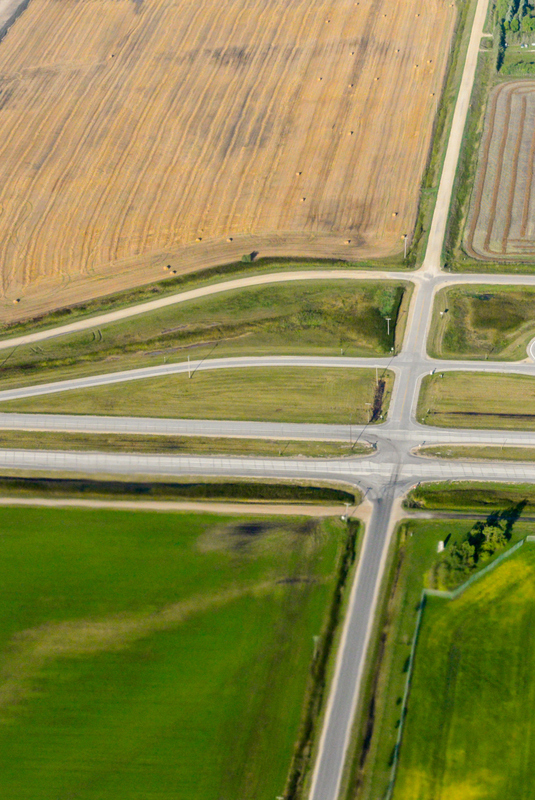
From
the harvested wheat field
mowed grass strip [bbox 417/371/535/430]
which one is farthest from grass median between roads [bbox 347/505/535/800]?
the harvested wheat field

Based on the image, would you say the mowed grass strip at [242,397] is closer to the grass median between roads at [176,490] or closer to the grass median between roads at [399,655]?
the grass median between roads at [176,490]

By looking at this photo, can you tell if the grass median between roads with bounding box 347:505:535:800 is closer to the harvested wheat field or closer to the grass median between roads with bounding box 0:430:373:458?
the grass median between roads with bounding box 0:430:373:458

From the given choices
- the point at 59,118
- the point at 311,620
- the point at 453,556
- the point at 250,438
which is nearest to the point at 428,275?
the point at 250,438

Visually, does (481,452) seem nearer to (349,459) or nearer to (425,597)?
(349,459)

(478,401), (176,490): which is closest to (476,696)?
(478,401)

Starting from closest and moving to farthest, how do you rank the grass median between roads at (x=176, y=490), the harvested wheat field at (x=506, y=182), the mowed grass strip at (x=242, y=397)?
the grass median between roads at (x=176, y=490) < the mowed grass strip at (x=242, y=397) < the harvested wheat field at (x=506, y=182)

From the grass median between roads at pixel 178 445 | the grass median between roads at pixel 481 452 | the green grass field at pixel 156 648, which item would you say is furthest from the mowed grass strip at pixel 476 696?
the grass median between roads at pixel 178 445
